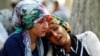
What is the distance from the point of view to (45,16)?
5926mm

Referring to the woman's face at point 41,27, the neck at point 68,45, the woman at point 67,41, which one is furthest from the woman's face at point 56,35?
the woman's face at point 41,27

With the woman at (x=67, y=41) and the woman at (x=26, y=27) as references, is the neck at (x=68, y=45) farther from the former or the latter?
the woman at (x=26, y=27)

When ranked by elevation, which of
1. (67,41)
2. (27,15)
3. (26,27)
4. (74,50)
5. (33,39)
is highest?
(27,15)

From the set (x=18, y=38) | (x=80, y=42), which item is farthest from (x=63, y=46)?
(x=18, y=38)

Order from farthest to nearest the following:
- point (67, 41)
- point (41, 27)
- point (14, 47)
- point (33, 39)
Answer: point (67, 41)
point (33, 39)
point (14, 47)
point (41, 27)

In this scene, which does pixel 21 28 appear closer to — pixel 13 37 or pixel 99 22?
pixel 13 37

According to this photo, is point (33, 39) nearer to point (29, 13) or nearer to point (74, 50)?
point (29, 13)

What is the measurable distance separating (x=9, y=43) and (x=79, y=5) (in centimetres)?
207

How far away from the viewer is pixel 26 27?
6.04 meters

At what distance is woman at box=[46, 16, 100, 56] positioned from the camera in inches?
245

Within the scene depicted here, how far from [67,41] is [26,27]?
68 cm

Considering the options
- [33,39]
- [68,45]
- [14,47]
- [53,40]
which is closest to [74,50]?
[68,45]

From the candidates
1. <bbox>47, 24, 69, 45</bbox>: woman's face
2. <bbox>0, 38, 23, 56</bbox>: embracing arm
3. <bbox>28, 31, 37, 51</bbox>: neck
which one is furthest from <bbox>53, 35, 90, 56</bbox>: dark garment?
<bbox>0, 38, 23, 56</bbox>: embracing arm

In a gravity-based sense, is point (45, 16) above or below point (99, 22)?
above
